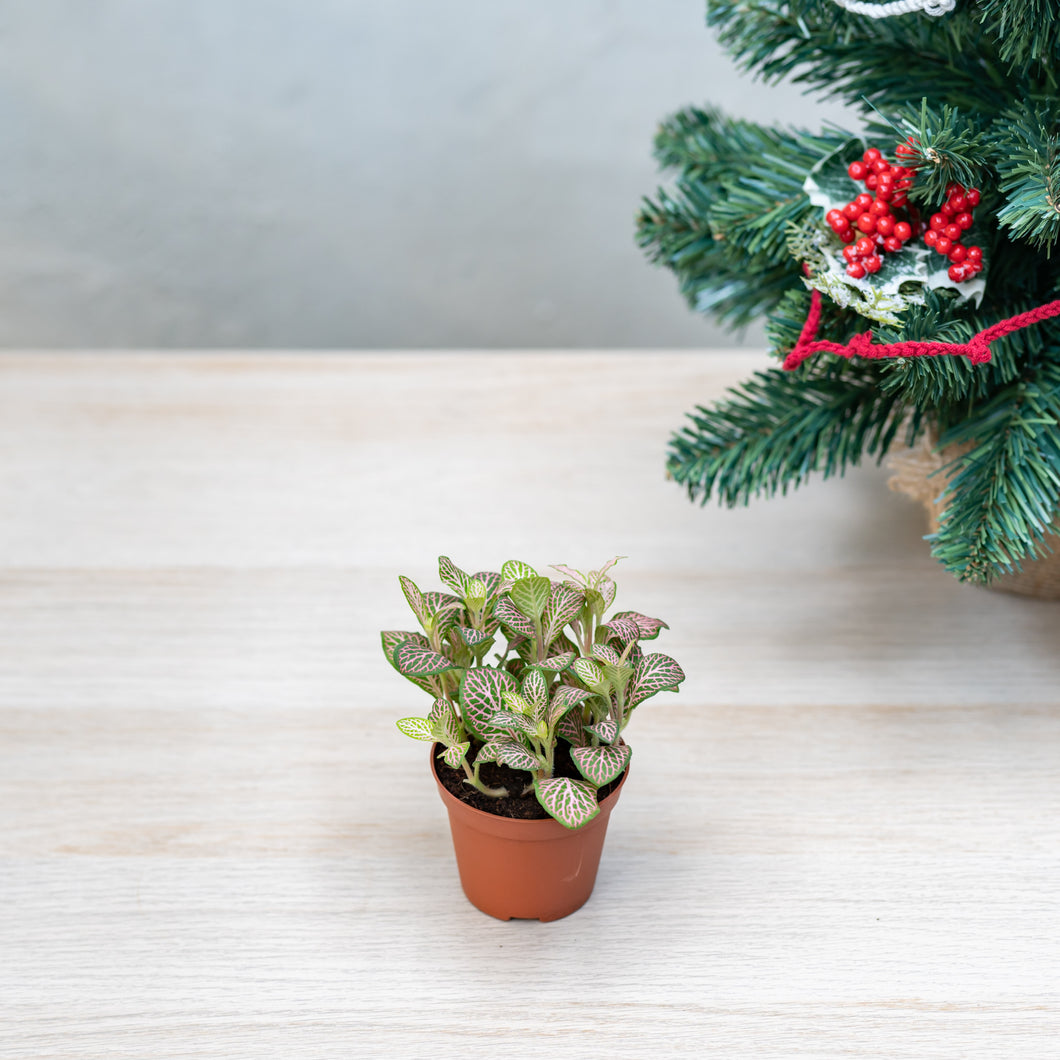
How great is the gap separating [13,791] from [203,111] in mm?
883

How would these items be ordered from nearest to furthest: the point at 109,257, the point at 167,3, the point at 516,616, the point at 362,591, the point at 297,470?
the point at 516,616, the point at 362,591, the point at 297,470, the point at 167,3, the point at 109,257

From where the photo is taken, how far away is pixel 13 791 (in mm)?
558

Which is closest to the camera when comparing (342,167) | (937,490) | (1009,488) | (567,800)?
(567,800)

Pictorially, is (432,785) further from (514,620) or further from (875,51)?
(875,51)

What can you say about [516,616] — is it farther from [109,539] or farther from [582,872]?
[109,539]

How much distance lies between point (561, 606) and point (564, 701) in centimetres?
5

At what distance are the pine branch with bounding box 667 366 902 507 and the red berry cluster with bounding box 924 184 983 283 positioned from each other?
0.10m

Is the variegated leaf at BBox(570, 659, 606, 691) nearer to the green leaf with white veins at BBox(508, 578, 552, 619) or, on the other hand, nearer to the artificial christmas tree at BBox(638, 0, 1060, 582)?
the green leaf with white veins at BBox(508, 578, 552, 619)

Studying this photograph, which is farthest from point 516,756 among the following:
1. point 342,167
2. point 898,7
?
point 342,167

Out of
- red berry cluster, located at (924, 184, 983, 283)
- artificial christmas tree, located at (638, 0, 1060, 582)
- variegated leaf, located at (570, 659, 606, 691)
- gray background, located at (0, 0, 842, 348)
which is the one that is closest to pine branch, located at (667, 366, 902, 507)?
artificial christmas tree, located at (638, 0, 1060, 582)

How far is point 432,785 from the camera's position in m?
0.57

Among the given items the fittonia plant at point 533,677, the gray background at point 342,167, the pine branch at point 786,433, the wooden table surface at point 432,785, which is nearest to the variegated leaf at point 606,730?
the fittonia plant at point 533,677

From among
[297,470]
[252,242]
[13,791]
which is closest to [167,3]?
[252,242]

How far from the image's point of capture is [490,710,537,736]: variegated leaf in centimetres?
43
